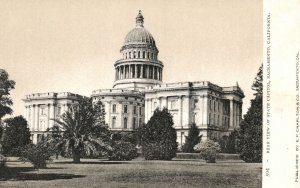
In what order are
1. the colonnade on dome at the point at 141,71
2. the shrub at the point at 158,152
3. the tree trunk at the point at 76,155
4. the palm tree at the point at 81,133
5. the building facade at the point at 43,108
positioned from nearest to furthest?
the palm tree at the point at 81,133, the tree trunk at the point at 76,155, the shrub at the point at 158,152, the building facade at the point at 43,108, the colonnade on dome at the point at 141,71

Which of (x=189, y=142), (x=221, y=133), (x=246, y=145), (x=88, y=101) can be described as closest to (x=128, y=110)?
(x=221, y=133)

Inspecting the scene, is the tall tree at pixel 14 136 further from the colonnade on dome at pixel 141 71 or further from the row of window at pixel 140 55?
the row of window at pixel 140 55

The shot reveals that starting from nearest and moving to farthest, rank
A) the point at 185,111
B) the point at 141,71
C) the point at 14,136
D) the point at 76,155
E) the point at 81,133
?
the point at 81,133 → the point at 76,155 → the point at 14,136 → the point at 185,111 → the point at 141,71

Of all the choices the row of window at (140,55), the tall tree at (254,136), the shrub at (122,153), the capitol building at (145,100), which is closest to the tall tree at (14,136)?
the shrub at (122,153)

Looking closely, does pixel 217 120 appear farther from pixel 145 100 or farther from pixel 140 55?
pixel 140 55

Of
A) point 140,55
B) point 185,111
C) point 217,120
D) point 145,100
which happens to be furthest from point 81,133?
point 140,55

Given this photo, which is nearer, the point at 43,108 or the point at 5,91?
the point at 5,91

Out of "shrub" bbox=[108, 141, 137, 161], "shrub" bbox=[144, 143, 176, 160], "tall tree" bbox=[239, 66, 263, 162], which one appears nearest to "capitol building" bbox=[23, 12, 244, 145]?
"shrub" bbox=[108, 141, 137, 161]
